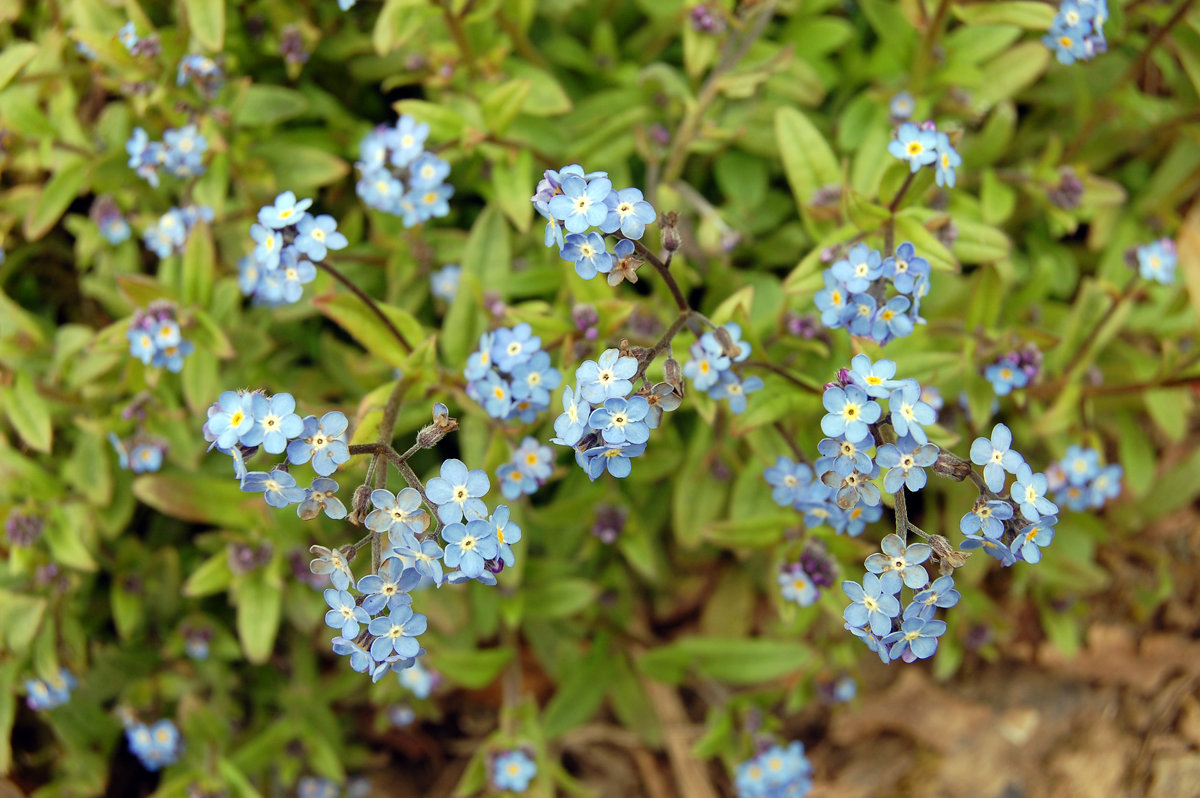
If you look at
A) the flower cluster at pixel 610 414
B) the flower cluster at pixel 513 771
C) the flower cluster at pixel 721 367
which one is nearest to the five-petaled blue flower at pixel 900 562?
the flower cluster at pixel 610 414

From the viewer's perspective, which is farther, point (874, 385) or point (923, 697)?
point (923, 697)

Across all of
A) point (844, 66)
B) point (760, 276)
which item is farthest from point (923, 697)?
point (844, 66)

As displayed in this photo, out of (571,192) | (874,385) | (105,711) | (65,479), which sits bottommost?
(105,711)

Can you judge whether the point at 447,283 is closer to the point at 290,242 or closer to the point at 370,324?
the point at 370,324

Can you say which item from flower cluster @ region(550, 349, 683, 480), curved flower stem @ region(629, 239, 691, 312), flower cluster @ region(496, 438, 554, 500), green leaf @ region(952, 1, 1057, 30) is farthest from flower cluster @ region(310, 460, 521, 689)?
green leaf @ region(952, 1, 1057, 30)

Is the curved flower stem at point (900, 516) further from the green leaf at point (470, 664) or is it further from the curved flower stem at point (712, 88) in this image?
the green leaf at point (470, 664)

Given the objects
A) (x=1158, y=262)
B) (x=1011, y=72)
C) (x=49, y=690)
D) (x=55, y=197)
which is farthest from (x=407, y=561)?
(x=1011, y=72)

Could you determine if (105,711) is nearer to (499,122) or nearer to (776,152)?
(499,122)
